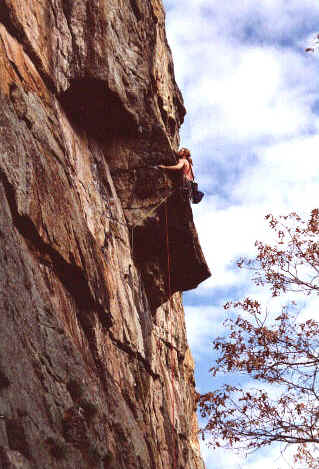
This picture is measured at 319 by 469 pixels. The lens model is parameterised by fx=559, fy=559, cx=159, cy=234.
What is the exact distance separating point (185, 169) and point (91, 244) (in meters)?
4.99

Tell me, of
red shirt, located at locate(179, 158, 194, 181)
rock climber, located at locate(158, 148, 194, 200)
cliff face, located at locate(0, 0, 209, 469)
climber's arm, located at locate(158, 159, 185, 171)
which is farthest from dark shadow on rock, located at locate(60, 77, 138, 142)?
red shirt, located at locate(179, 158, 194, 181)

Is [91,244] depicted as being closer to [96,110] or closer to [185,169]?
[96,110]

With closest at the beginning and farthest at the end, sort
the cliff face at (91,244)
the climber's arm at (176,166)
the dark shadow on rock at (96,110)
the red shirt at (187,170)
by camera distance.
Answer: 1. the cliff face at (91,244)
2. the dark shadow on rock at (96,110)
3. the climber's arm at (176,166)
4. the red shirt at (187,170)

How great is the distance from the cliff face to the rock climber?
0.27 metres

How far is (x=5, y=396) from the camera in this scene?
5168mm

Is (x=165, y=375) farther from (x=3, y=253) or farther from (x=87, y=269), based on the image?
(x=3, y=253)

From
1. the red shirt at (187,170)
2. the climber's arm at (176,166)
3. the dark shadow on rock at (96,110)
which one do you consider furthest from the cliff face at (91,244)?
the red shirt at (187,170)

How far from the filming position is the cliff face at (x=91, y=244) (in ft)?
20.2

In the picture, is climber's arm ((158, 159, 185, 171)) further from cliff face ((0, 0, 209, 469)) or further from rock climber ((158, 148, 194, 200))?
cliff face ((0, 0, 209, 469))

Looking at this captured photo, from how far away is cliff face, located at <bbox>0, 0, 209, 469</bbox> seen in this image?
6.15 m

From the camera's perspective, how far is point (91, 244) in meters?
9.67

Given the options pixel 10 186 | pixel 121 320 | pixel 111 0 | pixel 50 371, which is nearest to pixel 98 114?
pixel 111 0

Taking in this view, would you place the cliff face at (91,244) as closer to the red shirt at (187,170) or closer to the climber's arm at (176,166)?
the climber's arm at (176,166)

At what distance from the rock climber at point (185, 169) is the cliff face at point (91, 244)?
0.27m
